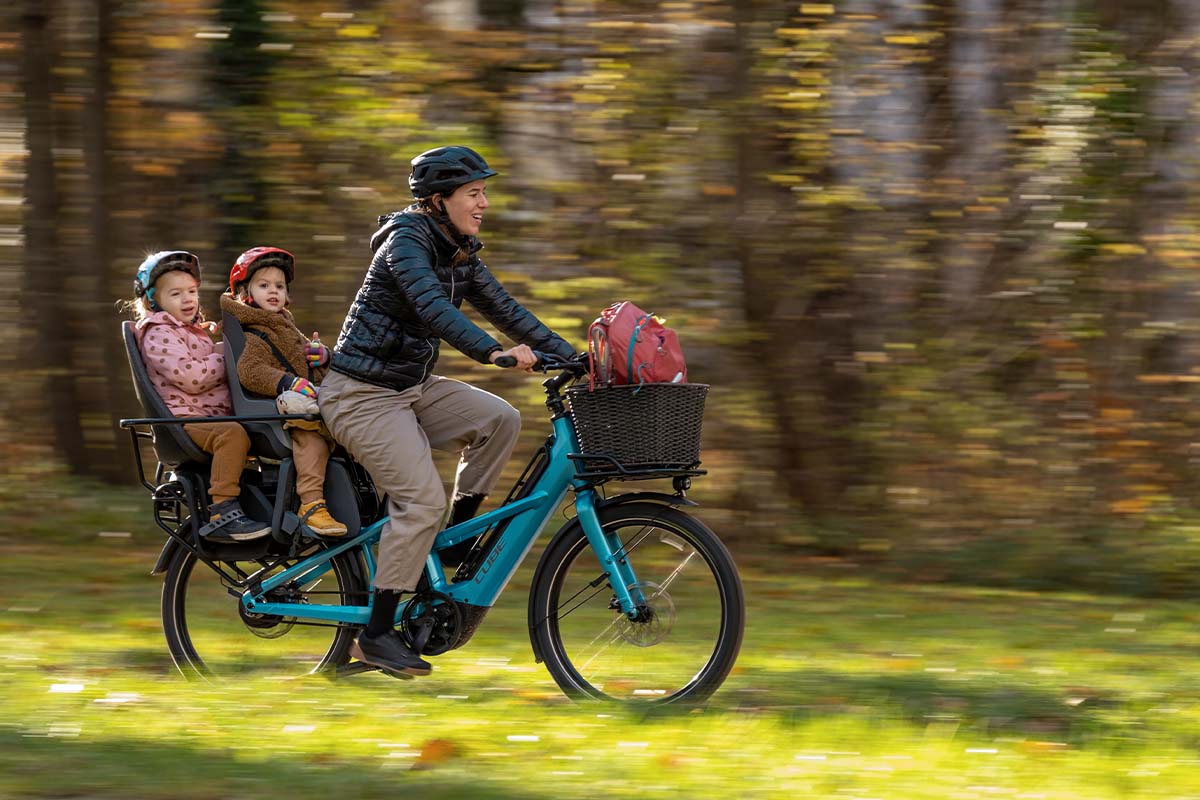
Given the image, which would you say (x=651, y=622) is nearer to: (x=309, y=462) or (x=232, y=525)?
(x=309, y=462)

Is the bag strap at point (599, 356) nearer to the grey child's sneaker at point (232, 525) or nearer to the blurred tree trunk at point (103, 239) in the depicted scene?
the grey child's sneaker at point (232, 525)

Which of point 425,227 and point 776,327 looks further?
point 776,327

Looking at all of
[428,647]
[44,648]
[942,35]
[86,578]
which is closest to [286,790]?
[428,647]

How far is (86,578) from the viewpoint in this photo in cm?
912

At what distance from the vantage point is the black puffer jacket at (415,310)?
5656 mm

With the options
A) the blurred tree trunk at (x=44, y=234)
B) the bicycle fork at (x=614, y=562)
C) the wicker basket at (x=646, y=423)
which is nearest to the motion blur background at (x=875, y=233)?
the blurred tree trunk at (x=44, y=234)

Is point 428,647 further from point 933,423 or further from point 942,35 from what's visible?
point 942,35

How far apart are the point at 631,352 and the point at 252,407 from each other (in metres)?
1.55

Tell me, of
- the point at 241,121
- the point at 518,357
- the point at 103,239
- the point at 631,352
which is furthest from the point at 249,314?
the point at 103,239

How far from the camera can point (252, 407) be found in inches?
240

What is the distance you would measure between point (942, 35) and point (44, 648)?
6217 mm

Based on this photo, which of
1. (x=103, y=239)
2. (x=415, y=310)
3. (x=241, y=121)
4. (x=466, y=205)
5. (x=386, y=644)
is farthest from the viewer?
(x=103, y=239)

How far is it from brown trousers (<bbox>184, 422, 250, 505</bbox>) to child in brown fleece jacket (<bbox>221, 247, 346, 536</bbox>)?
183mm

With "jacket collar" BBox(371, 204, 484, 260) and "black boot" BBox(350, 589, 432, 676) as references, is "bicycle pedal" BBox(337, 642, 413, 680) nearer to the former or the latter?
"black boot" BBox(350, 589, 432, 676)
